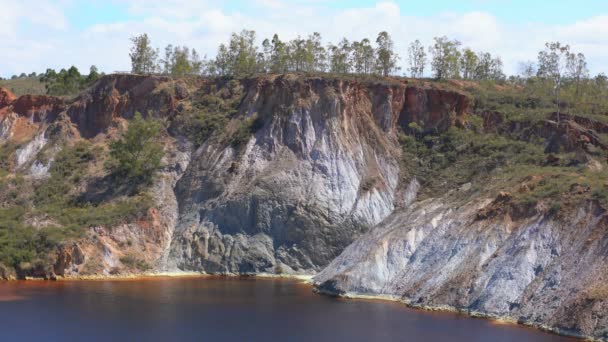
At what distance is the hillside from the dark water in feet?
10.9

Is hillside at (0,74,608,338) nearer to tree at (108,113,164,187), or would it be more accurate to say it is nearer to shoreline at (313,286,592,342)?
shoreline at (313,286,592,342)

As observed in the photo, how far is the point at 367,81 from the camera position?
81.4m

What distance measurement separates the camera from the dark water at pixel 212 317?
44062mm

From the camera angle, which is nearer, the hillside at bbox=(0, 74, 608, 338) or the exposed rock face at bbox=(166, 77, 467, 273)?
the hillside at bbox=(0, 74, 608, 338)

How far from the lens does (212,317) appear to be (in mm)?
49062

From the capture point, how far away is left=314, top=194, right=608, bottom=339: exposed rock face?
152ft

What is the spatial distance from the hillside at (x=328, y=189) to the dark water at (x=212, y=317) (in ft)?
10.9

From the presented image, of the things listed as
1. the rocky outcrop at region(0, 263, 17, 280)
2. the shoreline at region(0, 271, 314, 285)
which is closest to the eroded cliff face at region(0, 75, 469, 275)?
the shoreline at region(0, 271, 314, 285)

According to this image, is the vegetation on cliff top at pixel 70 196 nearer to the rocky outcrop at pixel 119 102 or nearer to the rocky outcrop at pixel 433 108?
the rocky outcrop at pixel 119 102

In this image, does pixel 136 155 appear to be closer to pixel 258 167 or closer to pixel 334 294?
pixel 258 167

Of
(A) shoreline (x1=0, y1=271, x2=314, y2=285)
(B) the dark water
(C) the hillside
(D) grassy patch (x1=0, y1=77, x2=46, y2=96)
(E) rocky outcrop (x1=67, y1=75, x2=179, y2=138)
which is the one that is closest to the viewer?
(B) the dark water

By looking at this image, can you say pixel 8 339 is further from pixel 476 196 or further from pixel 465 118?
pixel 465 118

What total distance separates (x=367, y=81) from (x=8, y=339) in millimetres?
47675

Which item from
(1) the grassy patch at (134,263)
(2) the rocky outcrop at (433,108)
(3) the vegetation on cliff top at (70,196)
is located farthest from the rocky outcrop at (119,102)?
(2) the rocky outcrop at (433,108)
